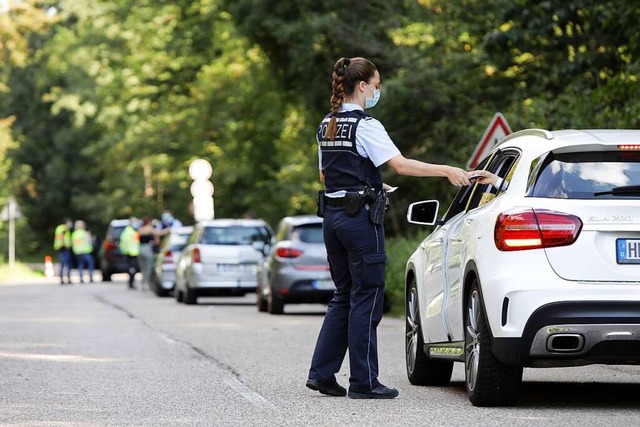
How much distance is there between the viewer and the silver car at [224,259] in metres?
28.9

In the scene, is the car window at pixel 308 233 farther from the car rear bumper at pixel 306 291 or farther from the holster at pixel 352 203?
the holster at pixel 352 203

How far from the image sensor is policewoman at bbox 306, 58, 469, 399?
10.1m

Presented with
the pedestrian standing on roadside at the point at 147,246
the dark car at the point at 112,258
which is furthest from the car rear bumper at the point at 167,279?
the dark car at the point at 112,258

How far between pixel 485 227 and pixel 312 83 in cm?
2751

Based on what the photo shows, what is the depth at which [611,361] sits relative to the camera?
902cm

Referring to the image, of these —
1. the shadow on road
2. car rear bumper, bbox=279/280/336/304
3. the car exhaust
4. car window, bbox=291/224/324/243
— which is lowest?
the shadow on road

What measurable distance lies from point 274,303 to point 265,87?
72.7 ft

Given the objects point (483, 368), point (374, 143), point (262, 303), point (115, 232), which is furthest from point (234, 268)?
point (115, 232)

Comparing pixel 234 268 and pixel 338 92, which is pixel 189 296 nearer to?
pixel 234 268

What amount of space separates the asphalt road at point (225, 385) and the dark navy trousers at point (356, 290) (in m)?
0.25

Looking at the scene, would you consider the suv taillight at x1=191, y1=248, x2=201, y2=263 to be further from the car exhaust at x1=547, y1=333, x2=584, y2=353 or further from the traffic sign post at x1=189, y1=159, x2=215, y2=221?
the car exhaust at x1=547, y1=333, x2=584, y2=353

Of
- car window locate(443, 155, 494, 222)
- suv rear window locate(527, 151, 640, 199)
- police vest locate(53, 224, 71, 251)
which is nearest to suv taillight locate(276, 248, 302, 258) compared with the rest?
car window locate(443, 155, 494, 222)

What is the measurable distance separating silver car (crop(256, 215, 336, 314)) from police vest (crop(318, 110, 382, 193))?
43.8 ft

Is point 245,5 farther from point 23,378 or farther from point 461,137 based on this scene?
point 23,378
